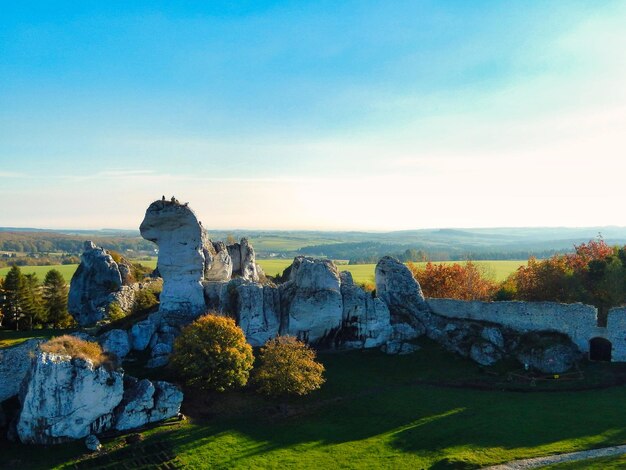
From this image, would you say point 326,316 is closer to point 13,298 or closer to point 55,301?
point 13,298

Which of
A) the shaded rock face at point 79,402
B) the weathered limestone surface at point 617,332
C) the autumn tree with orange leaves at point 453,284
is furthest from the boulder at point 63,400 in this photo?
the autumn tree with orange leaves at point 453,284

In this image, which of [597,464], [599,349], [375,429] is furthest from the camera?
[599,349]

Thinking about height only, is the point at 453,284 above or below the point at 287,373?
above

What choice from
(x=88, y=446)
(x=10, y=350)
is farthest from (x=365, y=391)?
(x=10, y=350)

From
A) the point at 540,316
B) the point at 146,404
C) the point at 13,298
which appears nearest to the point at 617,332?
the point at 540,316

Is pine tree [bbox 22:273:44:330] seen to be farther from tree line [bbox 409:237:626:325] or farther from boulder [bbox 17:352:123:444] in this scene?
tree line [bbox 409:237:626:325]

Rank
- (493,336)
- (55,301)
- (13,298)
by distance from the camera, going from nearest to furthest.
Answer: (493,336) < (13,298) < (55,301)
